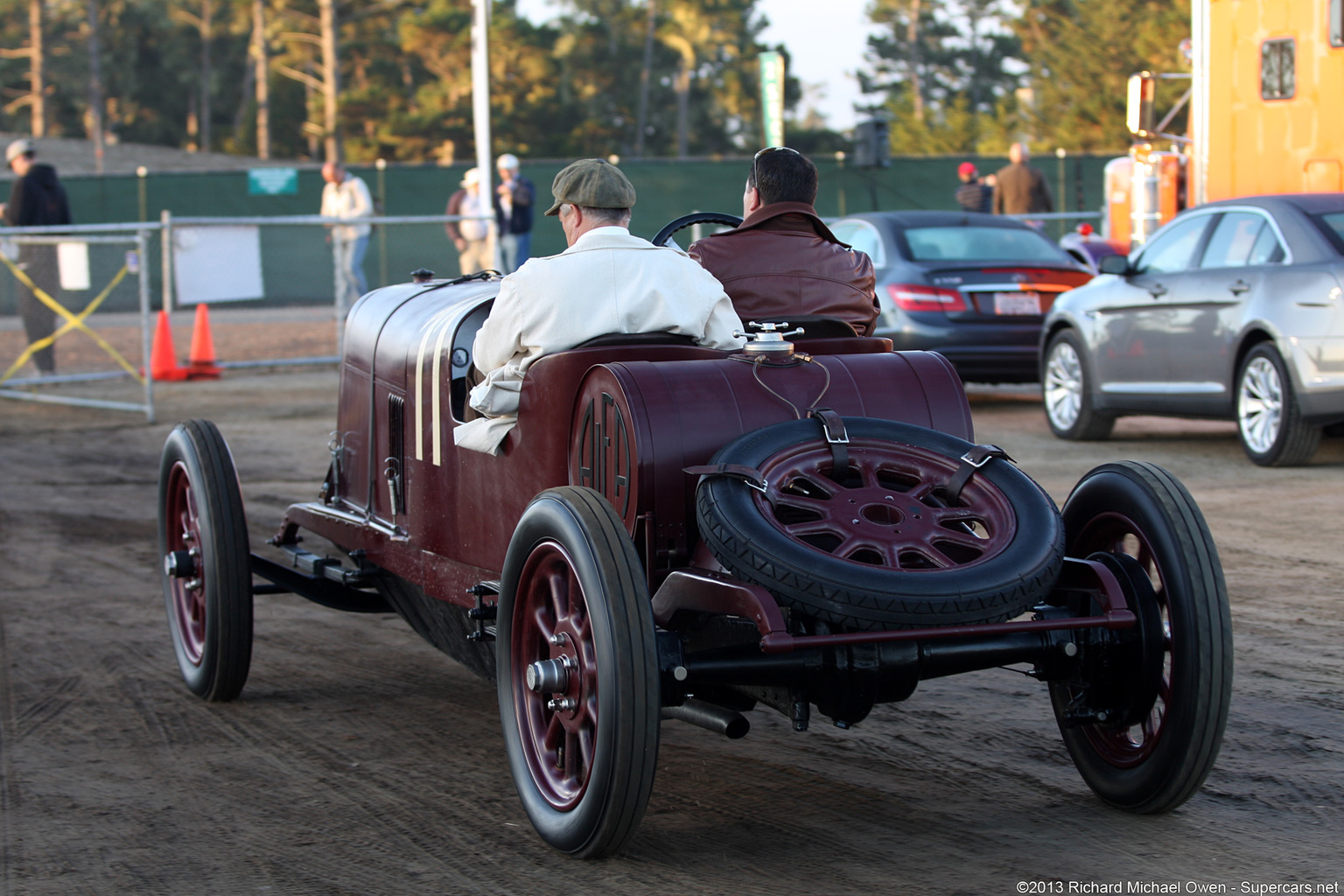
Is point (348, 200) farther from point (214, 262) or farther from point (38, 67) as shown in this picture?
point (38, 67)

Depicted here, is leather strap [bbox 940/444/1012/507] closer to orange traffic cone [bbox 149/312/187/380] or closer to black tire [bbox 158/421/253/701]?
black tire [bbox 158/421/253/701]

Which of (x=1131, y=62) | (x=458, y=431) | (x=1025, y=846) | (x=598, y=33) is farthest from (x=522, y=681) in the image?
(x=598, y=33)

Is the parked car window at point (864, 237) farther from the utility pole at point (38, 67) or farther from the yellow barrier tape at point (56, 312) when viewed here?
the utility pole at point (38, 67)

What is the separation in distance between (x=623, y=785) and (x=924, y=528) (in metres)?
0.88

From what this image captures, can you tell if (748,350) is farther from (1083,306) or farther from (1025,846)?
(1083,306)

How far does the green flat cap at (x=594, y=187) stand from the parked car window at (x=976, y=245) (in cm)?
843

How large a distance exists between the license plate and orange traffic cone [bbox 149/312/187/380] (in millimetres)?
9066

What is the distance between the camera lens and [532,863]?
11.9 feet

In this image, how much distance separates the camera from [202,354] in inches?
672

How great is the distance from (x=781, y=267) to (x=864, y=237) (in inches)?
341

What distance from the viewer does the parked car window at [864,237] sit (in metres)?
12.8

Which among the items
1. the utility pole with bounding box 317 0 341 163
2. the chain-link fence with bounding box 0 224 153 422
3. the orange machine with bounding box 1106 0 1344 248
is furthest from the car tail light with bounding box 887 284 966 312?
the utility pole with bounding box 317 0 341 163

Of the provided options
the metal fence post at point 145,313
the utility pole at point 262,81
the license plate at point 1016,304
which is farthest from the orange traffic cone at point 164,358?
the utility pole at point 262,81

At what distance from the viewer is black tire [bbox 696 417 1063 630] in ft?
10.8
